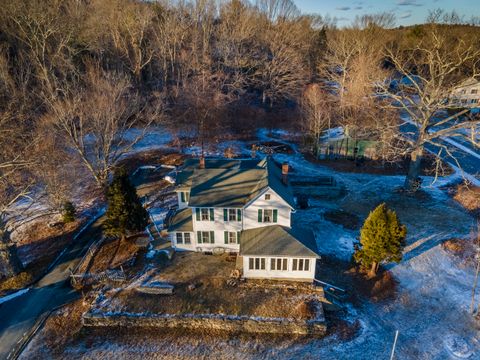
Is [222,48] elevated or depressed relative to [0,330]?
elevated

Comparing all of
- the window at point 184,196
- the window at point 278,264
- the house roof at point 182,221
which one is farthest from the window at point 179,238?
the window at point 278,264

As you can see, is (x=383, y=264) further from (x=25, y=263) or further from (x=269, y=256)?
(x=25, y=263)

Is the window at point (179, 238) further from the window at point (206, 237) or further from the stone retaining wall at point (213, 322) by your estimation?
the stone retaining wall at point (213, 322)

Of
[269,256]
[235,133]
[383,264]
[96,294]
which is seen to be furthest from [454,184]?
[96,294]

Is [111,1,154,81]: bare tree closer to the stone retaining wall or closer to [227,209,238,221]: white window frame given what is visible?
[227,209,238,221]: white window frame

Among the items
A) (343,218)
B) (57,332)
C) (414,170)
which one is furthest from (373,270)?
(57,332)

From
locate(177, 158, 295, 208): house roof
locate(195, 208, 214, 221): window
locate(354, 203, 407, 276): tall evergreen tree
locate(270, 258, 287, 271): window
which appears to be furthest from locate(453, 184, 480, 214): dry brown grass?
locate(195, 208, 214, 221): window

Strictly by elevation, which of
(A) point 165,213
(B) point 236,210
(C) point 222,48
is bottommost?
(A) point 165,213
